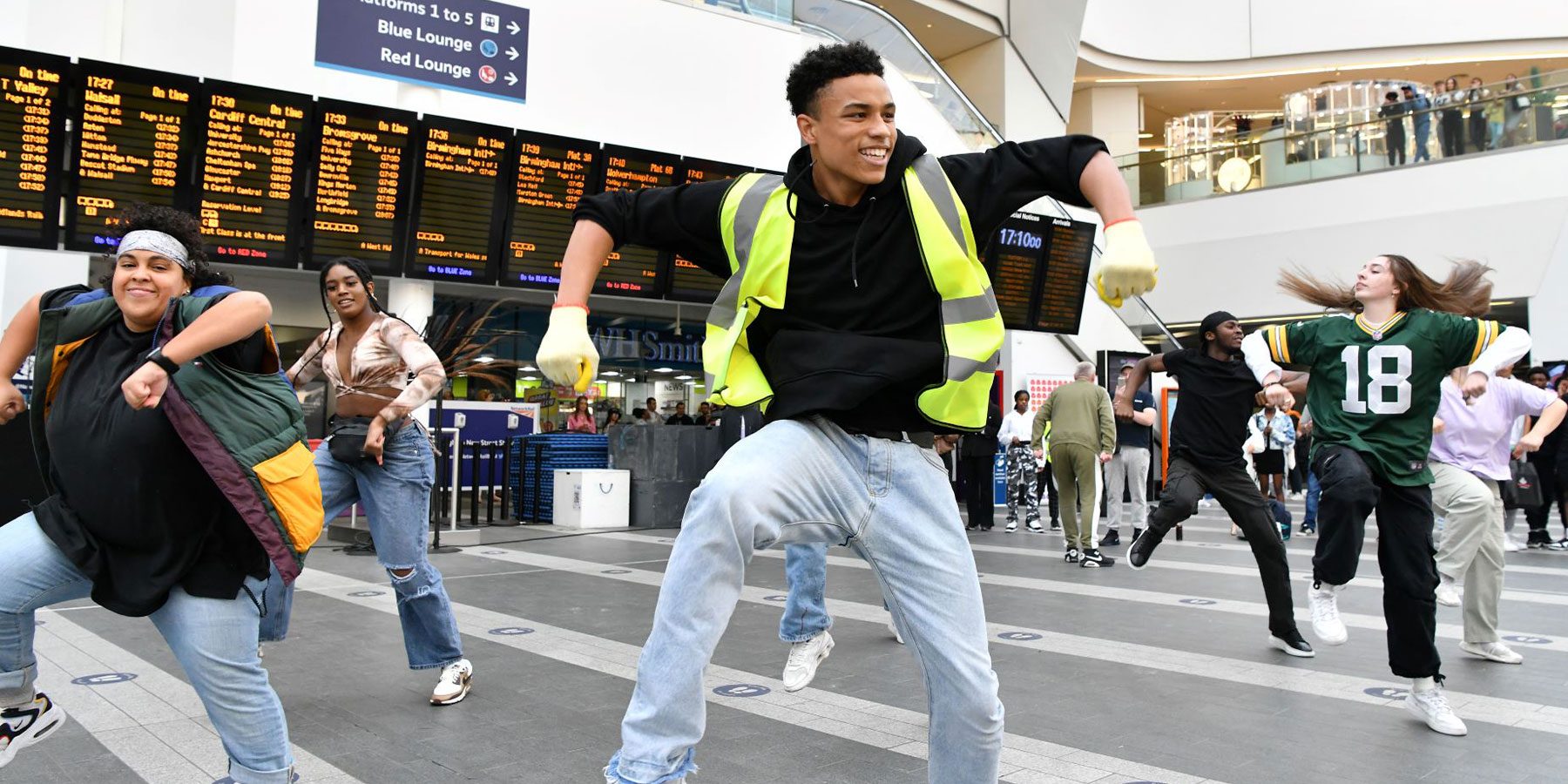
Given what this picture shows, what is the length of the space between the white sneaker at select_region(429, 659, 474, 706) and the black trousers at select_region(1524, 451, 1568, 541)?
1072 cm

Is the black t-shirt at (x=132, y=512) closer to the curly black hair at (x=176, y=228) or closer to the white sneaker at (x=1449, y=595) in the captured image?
the curly black hair at (x=176, y=228)

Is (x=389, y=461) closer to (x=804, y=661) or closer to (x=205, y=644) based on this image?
(x=205, y=644)

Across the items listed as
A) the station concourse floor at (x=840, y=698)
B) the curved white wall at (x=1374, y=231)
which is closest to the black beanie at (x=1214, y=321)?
the station concourse floor at (x=840, y=698)

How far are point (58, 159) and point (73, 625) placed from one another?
4.77 meters

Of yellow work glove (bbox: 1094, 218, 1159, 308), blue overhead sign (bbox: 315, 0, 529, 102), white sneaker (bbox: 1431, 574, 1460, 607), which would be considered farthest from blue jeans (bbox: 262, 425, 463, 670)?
blue overhead sign (bbox: 315, 0, 529, 102)

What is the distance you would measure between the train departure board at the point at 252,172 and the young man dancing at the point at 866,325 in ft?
27.7

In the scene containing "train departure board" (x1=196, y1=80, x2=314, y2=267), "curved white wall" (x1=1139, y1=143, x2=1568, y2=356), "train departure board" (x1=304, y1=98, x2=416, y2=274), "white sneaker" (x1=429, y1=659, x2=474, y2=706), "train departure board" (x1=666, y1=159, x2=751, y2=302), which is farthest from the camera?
"curved white wall" (x1=1139, y1=143, x2=1568, y2=356)

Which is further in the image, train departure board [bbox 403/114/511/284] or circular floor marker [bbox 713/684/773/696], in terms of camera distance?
train departure board [bbox 403/114/511/284]

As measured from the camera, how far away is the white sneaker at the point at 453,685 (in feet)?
13.4

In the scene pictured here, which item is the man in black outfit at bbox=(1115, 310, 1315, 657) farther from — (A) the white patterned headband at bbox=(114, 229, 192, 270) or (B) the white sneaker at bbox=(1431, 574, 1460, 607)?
(A) the white patterned headband at bbox=(114, 229, 192, 270)

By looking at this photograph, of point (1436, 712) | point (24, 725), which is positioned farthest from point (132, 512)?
point (1436, 712)

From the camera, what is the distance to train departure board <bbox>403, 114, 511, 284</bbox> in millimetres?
10484

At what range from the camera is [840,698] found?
427cm

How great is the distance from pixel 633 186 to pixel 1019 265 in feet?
17.6
